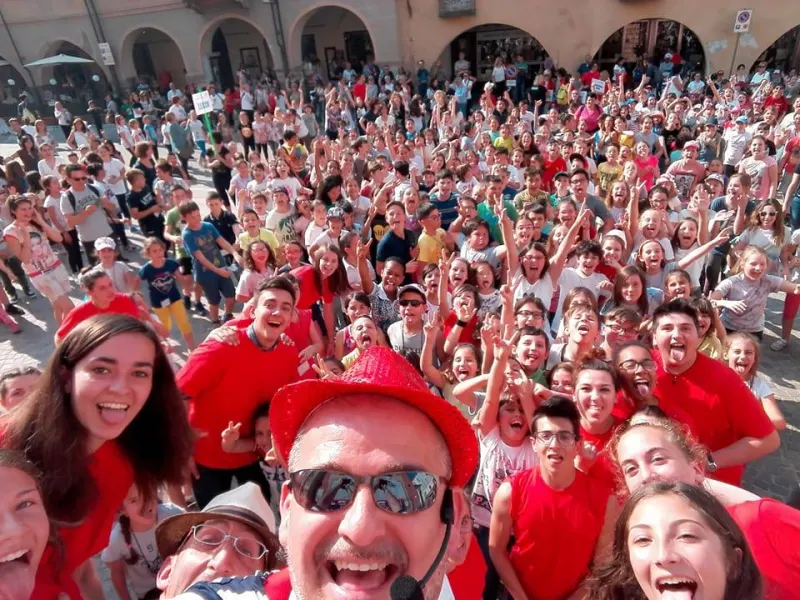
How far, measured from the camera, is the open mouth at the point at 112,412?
215 cm

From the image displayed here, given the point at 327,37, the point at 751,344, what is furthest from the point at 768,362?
the point at 327,37

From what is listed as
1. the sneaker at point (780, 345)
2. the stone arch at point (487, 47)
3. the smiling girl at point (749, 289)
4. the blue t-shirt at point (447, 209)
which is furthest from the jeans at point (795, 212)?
the stone arch at point (487, 47)

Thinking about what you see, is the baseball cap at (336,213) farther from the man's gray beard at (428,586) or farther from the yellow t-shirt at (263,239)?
the man's gray beard at (428,586)

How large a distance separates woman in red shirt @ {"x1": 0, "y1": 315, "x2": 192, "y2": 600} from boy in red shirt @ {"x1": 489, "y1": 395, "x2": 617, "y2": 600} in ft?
5.57

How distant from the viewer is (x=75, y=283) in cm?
788

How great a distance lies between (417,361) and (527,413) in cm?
117

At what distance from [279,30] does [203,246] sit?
1768cm

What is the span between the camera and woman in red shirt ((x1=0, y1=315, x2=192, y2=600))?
2.01 meters

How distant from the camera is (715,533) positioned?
63.1 inches

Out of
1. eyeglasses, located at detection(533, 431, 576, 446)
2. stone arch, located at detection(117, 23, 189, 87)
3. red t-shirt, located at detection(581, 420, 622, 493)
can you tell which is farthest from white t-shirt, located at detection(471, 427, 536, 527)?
stone arch, located at detection(117, 23, 189, 87)

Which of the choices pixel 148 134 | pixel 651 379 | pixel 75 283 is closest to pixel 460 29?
pixel 148 134

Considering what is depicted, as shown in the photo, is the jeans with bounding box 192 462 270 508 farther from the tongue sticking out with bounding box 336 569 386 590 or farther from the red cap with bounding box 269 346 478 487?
the tongue sticking out with bounding box 336 569 386 590

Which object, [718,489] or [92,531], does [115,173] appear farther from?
[718,489]

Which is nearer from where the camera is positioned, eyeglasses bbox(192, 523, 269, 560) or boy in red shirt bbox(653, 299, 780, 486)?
eyeglasses bbox(192, 523, 269, 560)
